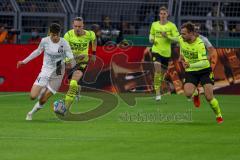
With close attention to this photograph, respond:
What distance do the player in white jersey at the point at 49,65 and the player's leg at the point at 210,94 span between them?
2.87 metres

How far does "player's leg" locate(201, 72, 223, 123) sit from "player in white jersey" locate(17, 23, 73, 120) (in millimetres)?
2873

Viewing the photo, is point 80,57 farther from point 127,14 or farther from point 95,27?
point 127,14

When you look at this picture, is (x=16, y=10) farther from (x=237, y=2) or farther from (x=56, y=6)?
(x=237, y=2)

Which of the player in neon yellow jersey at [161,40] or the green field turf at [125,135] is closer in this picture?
the green field turf at [125,135]

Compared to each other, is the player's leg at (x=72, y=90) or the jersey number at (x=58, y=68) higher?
the jersey number at (x=58, y=68)

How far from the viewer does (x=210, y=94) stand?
58.1ft

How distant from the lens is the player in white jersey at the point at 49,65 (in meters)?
18.0

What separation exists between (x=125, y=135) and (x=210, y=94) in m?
3.05


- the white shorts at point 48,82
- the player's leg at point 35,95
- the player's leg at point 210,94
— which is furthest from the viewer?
the white shorts at point 48,82

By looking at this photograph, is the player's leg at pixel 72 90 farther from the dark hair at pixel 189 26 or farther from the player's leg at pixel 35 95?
the dark hair at pixel 189 26

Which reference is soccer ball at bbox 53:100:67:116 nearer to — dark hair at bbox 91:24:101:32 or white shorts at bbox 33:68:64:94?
white shorts at bbox 33:68:64:94

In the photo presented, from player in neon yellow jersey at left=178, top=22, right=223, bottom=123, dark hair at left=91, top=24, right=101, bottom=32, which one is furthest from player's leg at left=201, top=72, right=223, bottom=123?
dark hair at left=91, top=24, right=101, bottom=32

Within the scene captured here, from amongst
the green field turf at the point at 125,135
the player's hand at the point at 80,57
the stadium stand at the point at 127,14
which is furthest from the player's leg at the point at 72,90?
the stadium stand at the point at 127,14

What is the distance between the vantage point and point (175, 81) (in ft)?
89.3
